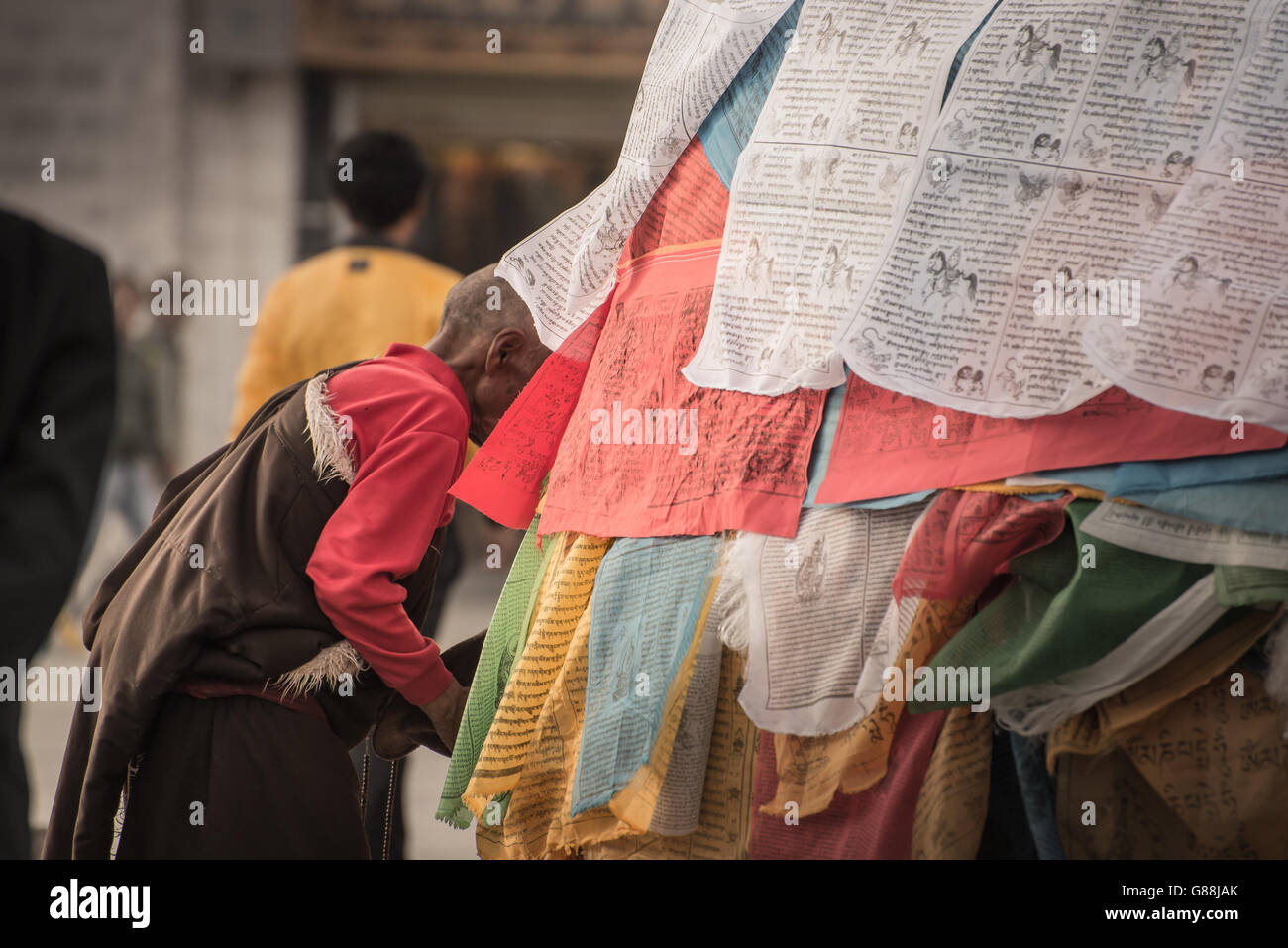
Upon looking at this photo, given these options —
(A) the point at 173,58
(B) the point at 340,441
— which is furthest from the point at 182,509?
(A) the point at 173,58

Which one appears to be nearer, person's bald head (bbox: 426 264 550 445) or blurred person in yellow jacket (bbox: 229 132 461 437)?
person's bald head (bbox: 426 264 550 445)

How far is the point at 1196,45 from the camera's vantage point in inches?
59.8

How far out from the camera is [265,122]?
8125 mm

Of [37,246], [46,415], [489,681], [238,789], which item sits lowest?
[238,789]

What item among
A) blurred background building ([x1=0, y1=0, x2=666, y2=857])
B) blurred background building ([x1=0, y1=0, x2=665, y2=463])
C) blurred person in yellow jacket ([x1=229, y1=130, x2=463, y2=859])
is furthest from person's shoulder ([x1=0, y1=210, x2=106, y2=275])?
blurred background building ([x1=0, y1=0, x2=665, y2=463])

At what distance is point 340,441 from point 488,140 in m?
6.74

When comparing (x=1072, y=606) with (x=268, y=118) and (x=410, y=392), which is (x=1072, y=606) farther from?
(x=268, y=118)

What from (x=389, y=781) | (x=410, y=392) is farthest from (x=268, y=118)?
(x=410, y=392)

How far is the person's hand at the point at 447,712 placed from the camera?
2020mm

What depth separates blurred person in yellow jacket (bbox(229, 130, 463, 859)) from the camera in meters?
3.43

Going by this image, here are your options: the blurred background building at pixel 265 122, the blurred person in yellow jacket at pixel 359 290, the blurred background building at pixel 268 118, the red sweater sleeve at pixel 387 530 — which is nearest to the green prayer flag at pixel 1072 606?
the red sweater sleeve at pixel 387 530

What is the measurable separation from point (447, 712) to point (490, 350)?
55 cm

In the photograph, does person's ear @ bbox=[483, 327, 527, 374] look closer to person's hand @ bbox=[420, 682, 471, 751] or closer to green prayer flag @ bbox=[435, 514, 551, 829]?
green prayer flag @ bbox=[435, 514, 551, 829]

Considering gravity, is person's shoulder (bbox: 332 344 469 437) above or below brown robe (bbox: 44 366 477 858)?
above
